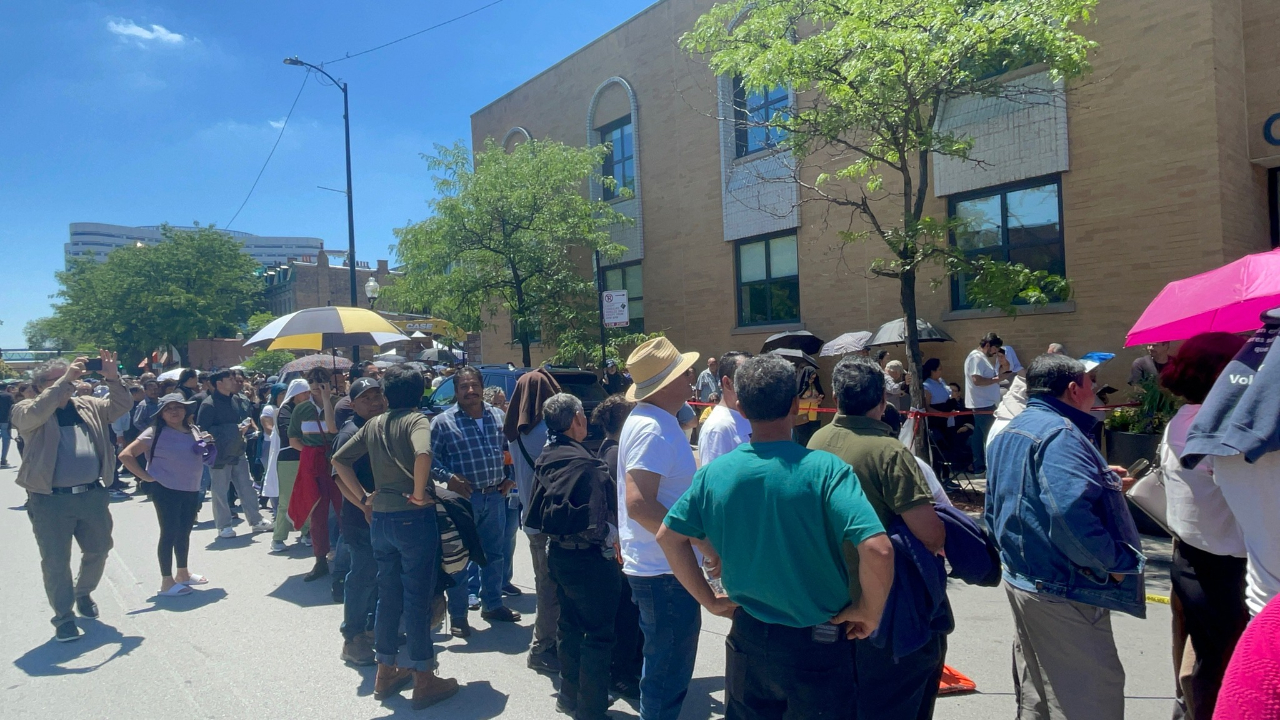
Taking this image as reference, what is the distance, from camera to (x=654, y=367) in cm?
364

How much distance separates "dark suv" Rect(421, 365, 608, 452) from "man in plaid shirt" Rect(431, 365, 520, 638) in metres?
0.15

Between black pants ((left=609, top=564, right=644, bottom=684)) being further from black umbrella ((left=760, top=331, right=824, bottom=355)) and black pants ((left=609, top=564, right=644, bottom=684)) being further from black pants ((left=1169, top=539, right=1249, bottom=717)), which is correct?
black umbrella ((left=760, top=331, right=824, bottom=355))

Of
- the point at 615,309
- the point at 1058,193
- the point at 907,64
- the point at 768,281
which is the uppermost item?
the point at 907,64

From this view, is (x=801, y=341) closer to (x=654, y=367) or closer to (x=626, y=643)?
(x=626, y=643)

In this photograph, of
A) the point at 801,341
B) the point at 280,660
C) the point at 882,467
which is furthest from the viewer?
the point at 801,341

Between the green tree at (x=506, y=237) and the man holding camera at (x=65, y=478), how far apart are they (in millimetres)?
10986

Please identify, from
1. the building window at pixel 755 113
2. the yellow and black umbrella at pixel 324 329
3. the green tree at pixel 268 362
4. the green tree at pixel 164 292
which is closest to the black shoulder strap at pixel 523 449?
the yellow and black umbrella at pixel 324 329

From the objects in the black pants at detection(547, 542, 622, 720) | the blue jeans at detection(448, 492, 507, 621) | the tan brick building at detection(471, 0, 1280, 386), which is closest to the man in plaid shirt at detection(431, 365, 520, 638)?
the blue jeans at detection(448, 492, 507, 621)

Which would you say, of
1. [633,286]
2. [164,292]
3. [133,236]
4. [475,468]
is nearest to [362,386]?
[475,468]

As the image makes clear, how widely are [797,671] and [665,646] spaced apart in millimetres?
1027

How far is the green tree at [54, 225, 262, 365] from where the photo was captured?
41438mm

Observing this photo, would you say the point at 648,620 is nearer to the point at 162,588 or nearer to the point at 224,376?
the point at 162,588

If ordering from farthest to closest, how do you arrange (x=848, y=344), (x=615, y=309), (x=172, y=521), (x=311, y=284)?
(x=311, y=284) < (x=848, y=344) < (x=615, y=309) < (x=172, y=521)

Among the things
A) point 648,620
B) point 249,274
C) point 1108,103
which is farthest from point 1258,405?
point 249,274
